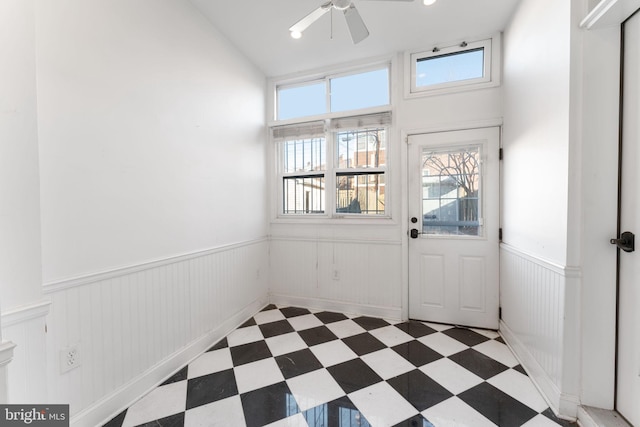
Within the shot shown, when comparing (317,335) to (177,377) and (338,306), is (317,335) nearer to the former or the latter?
(338,306)

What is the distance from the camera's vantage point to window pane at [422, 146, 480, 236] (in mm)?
2682

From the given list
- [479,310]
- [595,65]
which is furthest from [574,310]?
[595,65]

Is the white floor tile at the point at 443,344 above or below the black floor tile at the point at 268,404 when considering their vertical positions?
below

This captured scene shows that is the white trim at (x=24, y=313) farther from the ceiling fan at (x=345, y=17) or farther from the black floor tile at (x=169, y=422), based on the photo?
the ceiling fan at (x=345, y=17)

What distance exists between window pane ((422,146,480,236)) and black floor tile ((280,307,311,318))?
1.68 metres

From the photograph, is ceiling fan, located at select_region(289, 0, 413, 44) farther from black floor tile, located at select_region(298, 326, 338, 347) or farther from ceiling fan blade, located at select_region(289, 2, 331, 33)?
black floor tile, located at select_region(298, 326, 338, 347)

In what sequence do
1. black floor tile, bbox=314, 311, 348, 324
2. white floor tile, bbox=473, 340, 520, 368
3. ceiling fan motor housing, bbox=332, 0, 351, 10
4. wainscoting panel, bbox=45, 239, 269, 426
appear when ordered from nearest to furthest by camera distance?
wainscoting panel, bbox=45, 239, 269, 426 → ceiling fan motor housing, bbox=332, 0, 351, 10 → white floor tile, bbox=473, 340, 520, 368 → black floor tile, bbox=314, 311, 348, 324

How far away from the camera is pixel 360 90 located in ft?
10.1

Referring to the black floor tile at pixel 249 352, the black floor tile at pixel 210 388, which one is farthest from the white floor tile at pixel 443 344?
the black floor tile at pixel 210 388

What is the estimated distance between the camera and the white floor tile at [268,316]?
115 inches

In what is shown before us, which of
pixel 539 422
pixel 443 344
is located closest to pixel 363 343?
pixel 443 344

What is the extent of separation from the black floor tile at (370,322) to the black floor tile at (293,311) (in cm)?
62

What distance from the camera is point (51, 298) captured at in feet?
4.35

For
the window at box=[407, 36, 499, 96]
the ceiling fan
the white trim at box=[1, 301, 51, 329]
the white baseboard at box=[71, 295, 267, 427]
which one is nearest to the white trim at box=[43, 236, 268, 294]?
the white trim at box=[1, 301, 51, 329]
